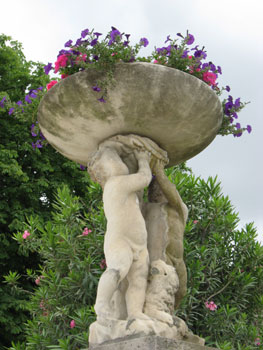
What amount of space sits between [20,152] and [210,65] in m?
7.69

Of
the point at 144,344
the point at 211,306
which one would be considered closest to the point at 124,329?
the point at 144,344

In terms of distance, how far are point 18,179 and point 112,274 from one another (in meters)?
7.28

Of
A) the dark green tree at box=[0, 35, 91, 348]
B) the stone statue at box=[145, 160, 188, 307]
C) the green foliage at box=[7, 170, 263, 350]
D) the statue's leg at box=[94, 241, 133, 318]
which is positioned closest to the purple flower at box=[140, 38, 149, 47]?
the stone statue at box=[145, 160, 188, 307]

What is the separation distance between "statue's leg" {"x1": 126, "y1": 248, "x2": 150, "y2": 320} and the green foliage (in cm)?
304

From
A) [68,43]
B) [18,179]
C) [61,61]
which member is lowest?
[61,61]

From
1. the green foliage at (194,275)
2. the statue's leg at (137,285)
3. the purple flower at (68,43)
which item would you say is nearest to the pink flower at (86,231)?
the green foliage at (194,275)

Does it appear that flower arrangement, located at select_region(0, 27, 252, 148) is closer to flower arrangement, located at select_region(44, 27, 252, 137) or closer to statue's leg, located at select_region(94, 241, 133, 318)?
flower arrangement, located at select_region(44, 27, 252, 137)

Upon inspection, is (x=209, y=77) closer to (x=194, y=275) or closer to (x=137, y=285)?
(x=137, y=285)

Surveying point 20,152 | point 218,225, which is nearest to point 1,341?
point 20,152

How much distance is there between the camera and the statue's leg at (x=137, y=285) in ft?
11.9

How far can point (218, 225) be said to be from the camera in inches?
303

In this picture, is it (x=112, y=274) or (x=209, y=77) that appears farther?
(x=209, y=77)

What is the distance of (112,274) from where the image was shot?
3539 millimetres

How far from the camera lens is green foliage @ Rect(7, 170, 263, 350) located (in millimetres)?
6988
